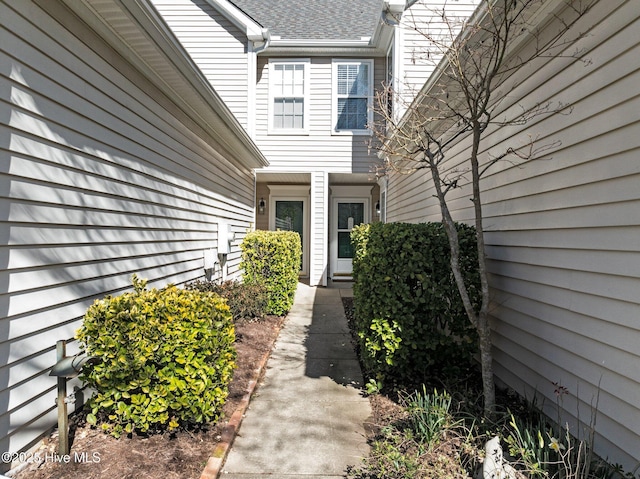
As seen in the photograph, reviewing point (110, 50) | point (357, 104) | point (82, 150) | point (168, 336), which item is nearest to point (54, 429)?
point (168, 336)

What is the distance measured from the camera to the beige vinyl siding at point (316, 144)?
9672mm

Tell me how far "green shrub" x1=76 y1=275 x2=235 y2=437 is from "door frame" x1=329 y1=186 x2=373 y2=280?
337 inches

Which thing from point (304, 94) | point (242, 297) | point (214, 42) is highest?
point (214, 42)

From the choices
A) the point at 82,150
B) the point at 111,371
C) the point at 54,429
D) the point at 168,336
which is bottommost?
the point at 54,429

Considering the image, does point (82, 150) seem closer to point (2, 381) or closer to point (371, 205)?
point (2, 381)

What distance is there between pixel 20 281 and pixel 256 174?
8021mm

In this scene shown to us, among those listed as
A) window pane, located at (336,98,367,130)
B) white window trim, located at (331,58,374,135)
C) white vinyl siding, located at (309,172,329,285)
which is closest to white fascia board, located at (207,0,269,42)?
white window trim, located at (331,58,374,135)

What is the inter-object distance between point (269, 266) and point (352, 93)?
17.8 ft

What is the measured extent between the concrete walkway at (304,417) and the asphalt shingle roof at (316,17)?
7855 mm

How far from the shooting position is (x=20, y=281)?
2.25m

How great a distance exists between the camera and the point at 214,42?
9055mm

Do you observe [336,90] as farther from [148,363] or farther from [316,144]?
[148,363]

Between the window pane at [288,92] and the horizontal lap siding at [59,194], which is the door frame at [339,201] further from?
the horizontal lap siding at [59,194]

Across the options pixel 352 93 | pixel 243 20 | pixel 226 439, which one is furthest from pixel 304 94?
pixel 226 439
